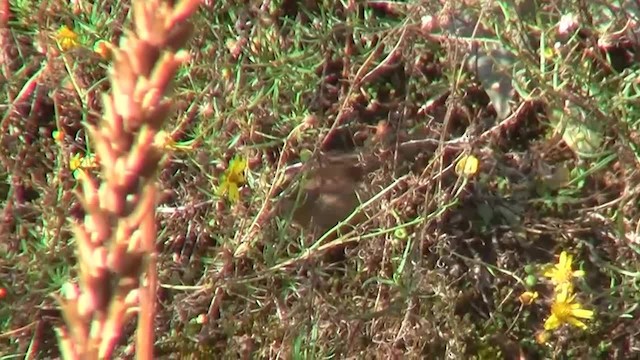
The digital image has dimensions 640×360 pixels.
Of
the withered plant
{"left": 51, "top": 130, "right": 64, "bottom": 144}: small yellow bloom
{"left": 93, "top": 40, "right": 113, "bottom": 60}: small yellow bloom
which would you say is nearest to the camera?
the withered plant

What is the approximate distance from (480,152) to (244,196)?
1.76 ft

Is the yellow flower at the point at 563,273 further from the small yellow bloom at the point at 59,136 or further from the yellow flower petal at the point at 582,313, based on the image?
the small yellow bloom at the point at 59,136

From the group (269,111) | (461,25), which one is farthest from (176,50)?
(461,25)

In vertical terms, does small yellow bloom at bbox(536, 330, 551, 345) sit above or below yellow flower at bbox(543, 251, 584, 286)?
below

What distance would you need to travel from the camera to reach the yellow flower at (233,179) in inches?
72.9

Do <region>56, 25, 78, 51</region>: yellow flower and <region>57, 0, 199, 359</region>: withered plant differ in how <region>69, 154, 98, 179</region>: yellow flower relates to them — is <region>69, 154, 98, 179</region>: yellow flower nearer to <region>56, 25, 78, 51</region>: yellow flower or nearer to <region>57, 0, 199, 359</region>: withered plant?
<region>56, 25, 78, 51</region>: yellow flower

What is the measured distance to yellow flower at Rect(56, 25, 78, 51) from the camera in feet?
6.15

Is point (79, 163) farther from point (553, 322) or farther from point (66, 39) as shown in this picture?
point (553, 322)

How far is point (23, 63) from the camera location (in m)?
2.02

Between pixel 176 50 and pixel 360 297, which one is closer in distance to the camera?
pixel 176 50

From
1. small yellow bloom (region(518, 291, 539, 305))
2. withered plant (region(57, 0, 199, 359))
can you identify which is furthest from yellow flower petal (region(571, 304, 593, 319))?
withered plant (region(57, 0, 199, 359))

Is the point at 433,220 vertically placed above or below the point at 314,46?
below

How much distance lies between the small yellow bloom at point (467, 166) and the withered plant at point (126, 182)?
1.48 m

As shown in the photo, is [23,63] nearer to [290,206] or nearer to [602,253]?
[290,206]
